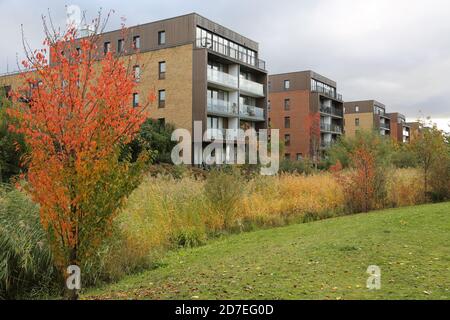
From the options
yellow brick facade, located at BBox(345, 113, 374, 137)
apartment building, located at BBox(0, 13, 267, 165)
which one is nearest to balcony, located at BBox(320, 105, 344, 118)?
yellow brick facade, located at BBox(345, 113, 374, 137)

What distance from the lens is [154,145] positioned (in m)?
32.6

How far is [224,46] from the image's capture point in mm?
41031

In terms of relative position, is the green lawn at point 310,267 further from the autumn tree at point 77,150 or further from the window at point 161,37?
the window at point 161,37

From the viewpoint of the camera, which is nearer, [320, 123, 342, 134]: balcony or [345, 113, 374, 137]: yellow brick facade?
[320, 123, 342, 134]: balcony

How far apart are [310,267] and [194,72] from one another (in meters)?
32.2

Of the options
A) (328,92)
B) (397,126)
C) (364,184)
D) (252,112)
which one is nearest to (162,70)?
(252,112)

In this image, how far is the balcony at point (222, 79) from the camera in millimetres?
38250

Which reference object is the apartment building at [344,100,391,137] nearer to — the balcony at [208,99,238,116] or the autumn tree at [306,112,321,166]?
the autumn tree at [306,112,321,166]

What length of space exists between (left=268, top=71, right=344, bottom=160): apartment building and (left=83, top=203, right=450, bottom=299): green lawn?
49.3 metres

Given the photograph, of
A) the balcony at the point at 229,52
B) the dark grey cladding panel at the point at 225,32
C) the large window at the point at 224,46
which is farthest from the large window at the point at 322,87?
the large window at the point at 224,46

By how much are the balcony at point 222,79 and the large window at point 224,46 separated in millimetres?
2144

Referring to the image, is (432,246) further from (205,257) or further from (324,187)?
(324,187)

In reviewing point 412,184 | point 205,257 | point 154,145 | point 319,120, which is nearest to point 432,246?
point 205,257

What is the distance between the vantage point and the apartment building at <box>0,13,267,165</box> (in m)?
37.4
